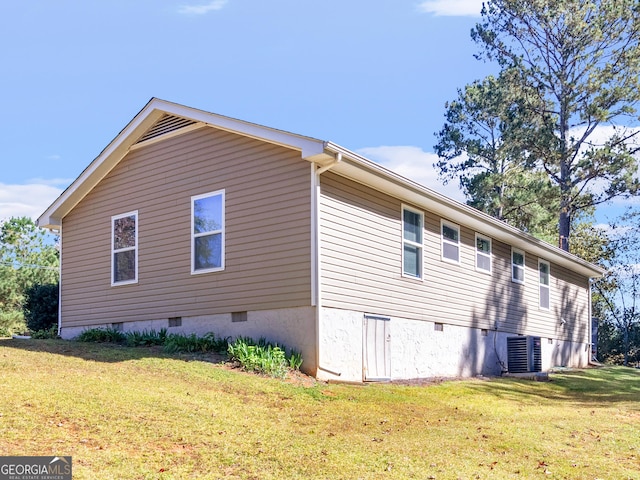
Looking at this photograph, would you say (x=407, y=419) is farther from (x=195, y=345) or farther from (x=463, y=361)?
(x=463, y=361)

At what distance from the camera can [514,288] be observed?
20.2m

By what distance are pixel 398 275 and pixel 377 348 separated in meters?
1.71

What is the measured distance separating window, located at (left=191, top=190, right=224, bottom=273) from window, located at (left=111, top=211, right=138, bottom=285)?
1.91 metres

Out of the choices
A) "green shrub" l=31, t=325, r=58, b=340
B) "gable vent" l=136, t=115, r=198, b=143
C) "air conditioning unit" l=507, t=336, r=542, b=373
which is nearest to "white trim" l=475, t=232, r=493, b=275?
"air conditioning unit" l=507, t=336, r=542, b=373

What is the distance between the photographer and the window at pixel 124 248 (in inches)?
622

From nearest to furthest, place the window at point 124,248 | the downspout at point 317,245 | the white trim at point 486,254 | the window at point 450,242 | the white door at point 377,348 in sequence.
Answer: the downspout at point 317,245
the white door at point 377,348
the window at point 124,248
the window at point 450,242
the white trim at point 486,254

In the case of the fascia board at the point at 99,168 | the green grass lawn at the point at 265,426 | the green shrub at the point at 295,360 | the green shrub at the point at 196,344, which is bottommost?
the green grass lawn at the point at 265,426

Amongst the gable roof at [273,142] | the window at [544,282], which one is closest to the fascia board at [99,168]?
the gable roof at [273,142]

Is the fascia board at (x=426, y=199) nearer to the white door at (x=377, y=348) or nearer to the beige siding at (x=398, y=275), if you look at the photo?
the beige siding at (x=398, y=275)

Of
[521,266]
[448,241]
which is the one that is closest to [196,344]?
[448,241]

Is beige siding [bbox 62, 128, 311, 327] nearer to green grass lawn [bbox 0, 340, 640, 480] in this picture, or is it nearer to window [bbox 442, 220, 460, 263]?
green grass lawn [bbox 0, 340, 640, 480]

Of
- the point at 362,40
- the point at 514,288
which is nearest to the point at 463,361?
the point at 514,288

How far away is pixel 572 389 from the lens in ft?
54.7

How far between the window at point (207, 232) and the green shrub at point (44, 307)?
6622 mm
